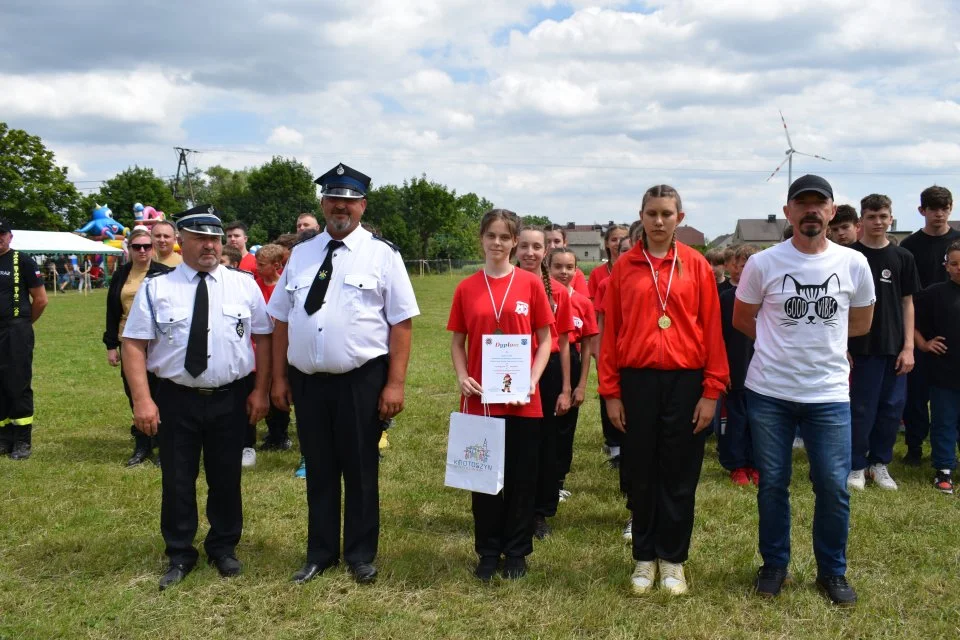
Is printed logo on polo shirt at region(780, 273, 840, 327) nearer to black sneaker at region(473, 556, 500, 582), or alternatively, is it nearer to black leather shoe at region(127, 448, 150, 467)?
black sneaker at region(473, 556, 500, 582)

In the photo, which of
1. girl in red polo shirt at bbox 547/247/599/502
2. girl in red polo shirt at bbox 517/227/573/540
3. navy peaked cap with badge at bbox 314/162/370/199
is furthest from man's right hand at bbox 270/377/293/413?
girl in red polo shirt at bbox 547/247/599/502

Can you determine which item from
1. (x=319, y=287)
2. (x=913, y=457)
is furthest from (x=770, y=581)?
(x=913, y=457)

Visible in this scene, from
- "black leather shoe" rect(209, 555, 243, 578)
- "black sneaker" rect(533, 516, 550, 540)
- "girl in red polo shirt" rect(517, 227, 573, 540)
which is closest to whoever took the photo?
"black leather shoe" rect(209, 555, 243, 578)

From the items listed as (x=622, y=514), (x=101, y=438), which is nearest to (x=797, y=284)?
(x=622, y=514)

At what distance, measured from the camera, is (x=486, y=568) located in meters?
4.34

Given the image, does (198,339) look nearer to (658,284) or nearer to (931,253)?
(658,284)

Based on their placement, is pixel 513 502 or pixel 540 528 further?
pixel 540 528

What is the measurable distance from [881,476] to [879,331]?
1301 millimetres

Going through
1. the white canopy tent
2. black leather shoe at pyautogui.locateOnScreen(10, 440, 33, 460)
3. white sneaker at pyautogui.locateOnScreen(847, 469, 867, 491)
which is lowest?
black leather shoe at pyautogui.locateOnScreen(10, 440, 33, 460)

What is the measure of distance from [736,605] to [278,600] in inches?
100.0

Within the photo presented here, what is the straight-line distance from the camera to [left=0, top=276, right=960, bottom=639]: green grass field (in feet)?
12.4

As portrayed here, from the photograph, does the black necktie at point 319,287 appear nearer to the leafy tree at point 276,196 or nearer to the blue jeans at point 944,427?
the blue jeans at point 944,427

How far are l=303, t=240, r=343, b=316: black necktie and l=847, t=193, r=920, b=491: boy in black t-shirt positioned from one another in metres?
4.26

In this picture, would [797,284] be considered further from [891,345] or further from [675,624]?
[891,345]
